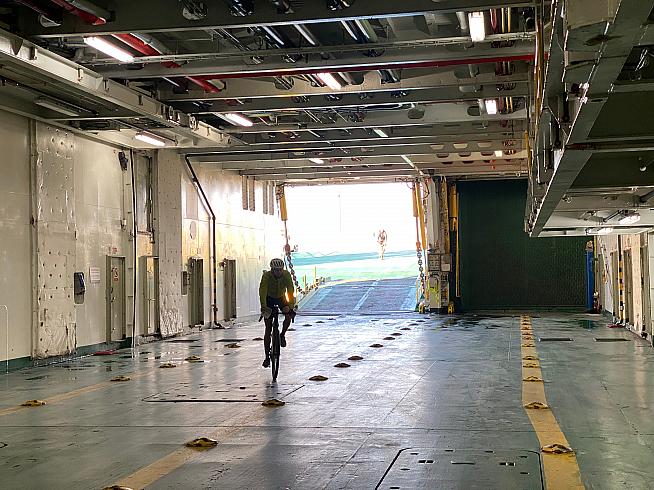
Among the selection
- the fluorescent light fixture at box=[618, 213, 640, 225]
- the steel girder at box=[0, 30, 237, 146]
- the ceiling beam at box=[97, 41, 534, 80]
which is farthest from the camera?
the fluorescent light fixture at box=[618, 213, 640, 225]

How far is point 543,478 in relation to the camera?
20.3ft

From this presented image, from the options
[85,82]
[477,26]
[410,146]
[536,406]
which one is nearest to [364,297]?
[410,146]

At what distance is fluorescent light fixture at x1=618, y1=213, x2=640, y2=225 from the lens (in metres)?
14.3

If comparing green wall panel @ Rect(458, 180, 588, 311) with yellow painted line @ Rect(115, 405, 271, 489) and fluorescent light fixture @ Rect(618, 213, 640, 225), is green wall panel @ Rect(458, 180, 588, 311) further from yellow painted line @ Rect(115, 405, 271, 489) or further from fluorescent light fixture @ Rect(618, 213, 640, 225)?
Answer: yellow painted line @ Rect(115, 405, 271, 489)

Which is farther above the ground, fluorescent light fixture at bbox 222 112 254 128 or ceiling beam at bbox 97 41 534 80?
fluorescent light fixture at bbox 222 112 254 128

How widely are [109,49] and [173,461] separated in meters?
6.25

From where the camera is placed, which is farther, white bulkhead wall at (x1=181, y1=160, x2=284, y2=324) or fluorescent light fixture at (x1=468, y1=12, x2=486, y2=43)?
white bulkhead wall at (x1=181, y1=160, x2=284, y2=324)

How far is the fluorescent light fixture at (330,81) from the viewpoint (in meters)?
13.2

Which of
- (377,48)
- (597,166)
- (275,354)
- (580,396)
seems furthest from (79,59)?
(580,396)

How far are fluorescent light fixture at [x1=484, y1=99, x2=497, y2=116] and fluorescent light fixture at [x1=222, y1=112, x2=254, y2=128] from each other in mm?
4978

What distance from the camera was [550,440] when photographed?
758 centimetres

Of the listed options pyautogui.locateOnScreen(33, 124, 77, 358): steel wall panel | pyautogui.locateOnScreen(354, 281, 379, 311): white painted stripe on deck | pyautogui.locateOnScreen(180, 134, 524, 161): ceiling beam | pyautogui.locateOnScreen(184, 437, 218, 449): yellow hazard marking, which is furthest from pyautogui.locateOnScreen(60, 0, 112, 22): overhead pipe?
pyautogui.locateOnScreen(354, 281, 379, 311): white painted stripe on deck

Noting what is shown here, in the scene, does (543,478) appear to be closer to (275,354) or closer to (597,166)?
(597,166)

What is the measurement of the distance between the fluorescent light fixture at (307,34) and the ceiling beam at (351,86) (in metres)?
2.94
